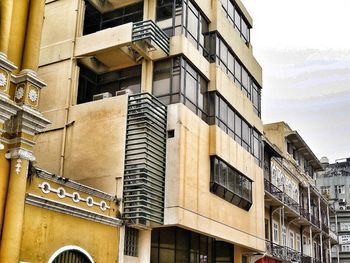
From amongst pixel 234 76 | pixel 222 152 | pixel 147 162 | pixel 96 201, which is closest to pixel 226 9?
pixel 234 76

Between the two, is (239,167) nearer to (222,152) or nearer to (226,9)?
(222,152)

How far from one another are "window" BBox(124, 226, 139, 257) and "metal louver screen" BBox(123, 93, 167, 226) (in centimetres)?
74

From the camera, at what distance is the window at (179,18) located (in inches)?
957

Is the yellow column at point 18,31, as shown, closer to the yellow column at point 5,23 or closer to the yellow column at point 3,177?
the yellow column at point 5,23

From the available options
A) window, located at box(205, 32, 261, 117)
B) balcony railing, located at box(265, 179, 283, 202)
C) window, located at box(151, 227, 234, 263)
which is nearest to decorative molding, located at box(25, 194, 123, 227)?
window, located at box(151, 227, 234, 263)

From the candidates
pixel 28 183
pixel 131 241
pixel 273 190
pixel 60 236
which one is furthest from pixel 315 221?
pixel 28 183

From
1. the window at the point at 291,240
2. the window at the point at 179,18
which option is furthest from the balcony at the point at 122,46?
the window at the point at 291,240

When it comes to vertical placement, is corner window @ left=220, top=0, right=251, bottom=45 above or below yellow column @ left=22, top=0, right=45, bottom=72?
above

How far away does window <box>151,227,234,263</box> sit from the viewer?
23719mm

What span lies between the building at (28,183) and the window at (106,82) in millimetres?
6666

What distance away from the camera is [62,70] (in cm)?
2447

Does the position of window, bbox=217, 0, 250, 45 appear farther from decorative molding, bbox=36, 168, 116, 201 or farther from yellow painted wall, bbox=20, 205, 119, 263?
yellow painted wall, bbox=20, 205, 119, 263

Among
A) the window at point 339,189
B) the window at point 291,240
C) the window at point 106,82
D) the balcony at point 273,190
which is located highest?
the window at point 339,189

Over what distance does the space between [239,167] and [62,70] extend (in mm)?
9985
